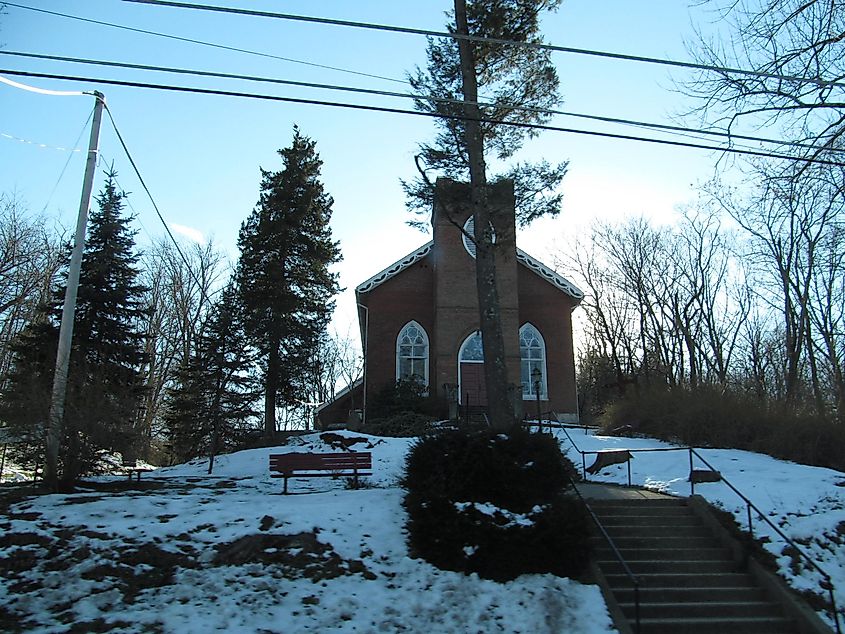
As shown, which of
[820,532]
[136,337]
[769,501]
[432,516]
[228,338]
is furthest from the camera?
[228,338]

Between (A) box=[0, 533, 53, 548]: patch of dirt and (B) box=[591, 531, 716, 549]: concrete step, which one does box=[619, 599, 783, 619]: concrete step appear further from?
(A) box=[0, 533, 53, 548]: patch of dirt

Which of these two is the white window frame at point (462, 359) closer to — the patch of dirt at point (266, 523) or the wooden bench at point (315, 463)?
the wooden bench at point (315, 463)

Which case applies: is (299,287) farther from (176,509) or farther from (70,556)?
(70,556)

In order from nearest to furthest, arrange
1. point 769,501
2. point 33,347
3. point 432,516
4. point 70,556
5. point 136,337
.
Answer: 1. point 70,556
2. point 432,516
3. point 769,501
4. point 33,347
5. point 136,337

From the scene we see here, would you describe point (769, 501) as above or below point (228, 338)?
below

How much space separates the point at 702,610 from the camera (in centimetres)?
792

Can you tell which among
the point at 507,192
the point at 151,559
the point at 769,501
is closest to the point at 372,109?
the point at 151,559

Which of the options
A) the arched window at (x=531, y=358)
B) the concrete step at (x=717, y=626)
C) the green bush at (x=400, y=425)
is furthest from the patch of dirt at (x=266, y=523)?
the arched window at (x=531, y=358)

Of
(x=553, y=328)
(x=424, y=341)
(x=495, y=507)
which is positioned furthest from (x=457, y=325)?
(x=495, y=507)

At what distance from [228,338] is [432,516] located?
20749 millimetres

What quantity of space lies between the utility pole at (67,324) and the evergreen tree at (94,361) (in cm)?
19

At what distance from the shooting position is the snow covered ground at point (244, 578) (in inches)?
271

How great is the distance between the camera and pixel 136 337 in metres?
23.2

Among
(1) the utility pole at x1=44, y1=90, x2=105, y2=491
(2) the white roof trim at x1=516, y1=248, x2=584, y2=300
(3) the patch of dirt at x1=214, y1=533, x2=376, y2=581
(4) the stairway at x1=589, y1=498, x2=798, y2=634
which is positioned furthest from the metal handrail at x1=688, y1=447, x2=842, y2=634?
(2) the white roof trim at x1=516, y1=248, x2=584, y2=300
